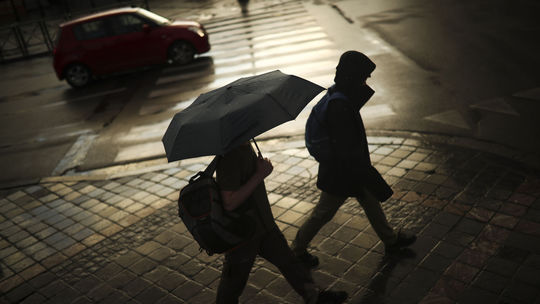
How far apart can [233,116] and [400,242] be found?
2274 millimetres

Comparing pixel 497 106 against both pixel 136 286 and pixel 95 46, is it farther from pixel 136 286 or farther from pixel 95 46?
pixel 95 46

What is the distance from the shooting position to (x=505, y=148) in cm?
624

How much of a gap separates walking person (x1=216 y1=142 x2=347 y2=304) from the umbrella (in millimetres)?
284

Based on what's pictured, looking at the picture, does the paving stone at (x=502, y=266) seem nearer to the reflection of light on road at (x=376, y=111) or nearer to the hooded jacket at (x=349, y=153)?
the hooded jacket at (x=349, y=153)

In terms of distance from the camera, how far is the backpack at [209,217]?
3.09 metres

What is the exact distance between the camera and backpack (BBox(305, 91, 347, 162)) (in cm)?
379

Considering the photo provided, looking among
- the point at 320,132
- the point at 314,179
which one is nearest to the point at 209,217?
the point at 320,132

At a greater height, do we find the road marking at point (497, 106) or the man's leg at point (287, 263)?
the man's leg at point (287, 263)

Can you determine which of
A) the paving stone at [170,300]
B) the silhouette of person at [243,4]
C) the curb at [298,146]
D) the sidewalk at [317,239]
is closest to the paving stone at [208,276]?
the sidewalk at [317,239]

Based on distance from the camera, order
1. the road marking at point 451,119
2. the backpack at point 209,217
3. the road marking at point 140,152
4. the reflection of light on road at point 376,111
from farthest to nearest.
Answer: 1. the reflection of light on road at point 376,111
2. the road marking at point 140,152
3. the road marking at point 451,119
4. the backpack at point 209,217

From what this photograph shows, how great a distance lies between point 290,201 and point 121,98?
7.23 m

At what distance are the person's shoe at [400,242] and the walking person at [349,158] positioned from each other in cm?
4

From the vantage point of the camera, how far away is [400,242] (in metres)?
4.38

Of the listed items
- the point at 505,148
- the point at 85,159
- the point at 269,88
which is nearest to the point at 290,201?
the point at 269,88
